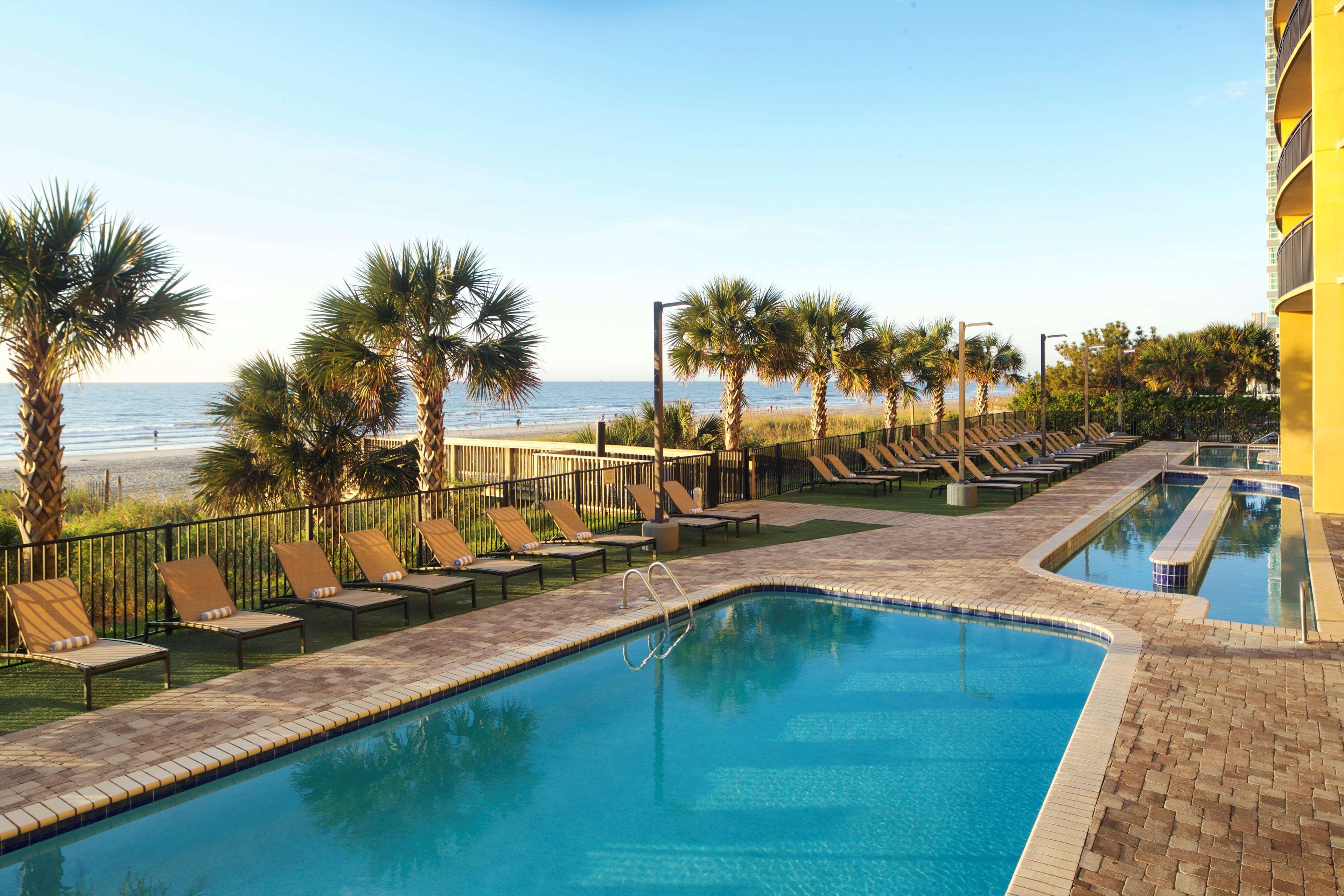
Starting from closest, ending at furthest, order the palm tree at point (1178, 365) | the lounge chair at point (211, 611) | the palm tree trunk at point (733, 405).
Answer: the lounge chair at point (211, 611), the palm tree trunk at point (733, 405), the palm tree at point (1178, 365)

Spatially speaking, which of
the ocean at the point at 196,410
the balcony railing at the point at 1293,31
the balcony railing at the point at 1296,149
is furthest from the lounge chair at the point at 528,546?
the balcony railing at the point at 1293,31

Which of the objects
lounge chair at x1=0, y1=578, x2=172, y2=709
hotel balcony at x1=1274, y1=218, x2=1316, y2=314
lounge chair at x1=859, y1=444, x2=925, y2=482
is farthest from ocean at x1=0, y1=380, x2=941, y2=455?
hotel balcony at x1=1274, y1=218, x2=1316, y2=314

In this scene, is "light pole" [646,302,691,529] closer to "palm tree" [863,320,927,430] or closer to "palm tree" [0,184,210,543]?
"palm tree" [0,184,210,543]

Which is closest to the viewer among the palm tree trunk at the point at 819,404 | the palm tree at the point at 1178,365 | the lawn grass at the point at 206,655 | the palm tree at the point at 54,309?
the lawn grass at the point at 206,655

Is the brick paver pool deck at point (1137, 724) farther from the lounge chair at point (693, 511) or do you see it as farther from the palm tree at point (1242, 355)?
the palm tree at point (1242, 355)

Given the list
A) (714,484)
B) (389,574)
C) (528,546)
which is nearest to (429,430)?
(528,546)

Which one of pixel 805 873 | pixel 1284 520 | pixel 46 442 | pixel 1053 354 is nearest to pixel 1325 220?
pixel 1284 520

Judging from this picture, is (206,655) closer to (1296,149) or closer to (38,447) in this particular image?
(38,447)

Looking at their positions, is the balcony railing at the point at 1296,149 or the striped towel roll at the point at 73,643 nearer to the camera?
the striped towel roll at the point at 73,643

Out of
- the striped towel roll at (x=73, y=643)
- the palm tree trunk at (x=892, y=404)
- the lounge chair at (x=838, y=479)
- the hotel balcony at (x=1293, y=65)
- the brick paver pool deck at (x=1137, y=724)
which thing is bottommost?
the brick paver pool deck at (x=1137, y=724)

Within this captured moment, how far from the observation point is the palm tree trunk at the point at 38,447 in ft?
25.7

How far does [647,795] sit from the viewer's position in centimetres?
519

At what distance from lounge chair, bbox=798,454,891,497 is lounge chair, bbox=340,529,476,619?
11.1m

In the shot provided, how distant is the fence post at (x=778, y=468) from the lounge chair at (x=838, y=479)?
706mm
